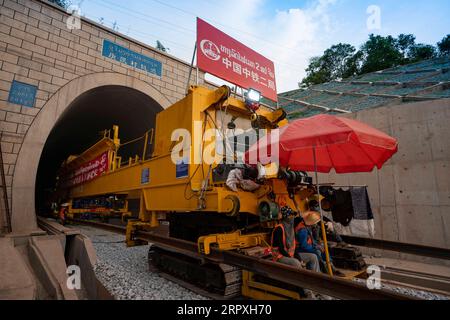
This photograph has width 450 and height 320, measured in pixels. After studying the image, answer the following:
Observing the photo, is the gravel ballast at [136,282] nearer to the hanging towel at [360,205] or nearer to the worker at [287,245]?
the worker at [287,245]

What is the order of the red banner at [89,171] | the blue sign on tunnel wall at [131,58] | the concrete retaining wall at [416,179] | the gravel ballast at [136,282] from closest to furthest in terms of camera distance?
the gravel ballast at [136,282]
the concrete retaining wall at [416,179]
the red banner at [89,171]
the blue sign on tunnel wall at [131,58]

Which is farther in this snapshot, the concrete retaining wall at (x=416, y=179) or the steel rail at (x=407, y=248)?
the concrete retaining wall at (x=416, y=179)

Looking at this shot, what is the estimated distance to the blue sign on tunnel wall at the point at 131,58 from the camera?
8577mm

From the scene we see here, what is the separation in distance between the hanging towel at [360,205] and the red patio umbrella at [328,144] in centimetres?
80

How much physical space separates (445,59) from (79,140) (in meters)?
29.3

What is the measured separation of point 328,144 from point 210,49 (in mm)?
3775

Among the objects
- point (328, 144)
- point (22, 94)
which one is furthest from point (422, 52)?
point (22, 94)

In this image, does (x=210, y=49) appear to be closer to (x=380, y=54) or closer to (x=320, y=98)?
(x=320, y=98)

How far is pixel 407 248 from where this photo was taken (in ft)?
13.1

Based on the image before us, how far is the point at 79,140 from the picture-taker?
47.0 feet

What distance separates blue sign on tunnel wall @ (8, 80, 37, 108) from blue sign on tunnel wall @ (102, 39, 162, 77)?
8.55 feet

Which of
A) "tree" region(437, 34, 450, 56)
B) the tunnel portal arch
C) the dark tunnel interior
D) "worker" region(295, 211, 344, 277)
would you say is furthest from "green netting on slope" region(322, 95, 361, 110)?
"tree" region(437, 34, 450, 56)

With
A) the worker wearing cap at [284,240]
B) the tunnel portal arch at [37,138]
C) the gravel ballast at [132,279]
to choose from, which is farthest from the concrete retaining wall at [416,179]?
the tunnel portal arch at [37,138]
